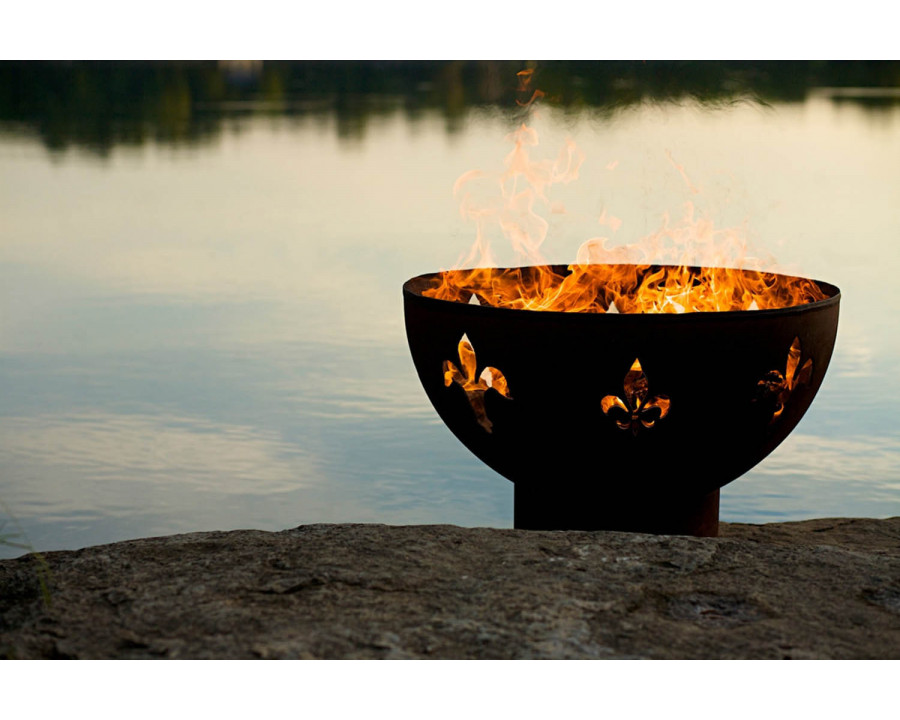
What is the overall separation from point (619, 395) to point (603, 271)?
34.0 inches

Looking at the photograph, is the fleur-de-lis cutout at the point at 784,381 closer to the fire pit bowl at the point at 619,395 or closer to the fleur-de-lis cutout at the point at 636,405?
the fire pit bowl at the point at 619,395

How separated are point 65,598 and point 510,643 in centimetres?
100

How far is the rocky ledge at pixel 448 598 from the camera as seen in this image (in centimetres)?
237

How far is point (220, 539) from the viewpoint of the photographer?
121 inches

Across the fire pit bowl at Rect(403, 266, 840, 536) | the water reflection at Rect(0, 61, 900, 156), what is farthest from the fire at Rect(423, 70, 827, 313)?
the water reflection at Rect(0, 61, 900, 156)

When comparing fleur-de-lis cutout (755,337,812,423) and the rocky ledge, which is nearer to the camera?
the rocky ledge

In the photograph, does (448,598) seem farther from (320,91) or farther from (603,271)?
(320,91)

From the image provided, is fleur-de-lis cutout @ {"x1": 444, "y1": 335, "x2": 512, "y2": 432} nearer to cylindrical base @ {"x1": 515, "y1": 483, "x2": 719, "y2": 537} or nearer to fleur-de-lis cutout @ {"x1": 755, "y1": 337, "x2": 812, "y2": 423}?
cylindrical base @ {"x1": 515, "y1": 483, "x2": 719, "y2": 537}

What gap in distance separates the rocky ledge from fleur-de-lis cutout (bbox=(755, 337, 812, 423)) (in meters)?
0.44

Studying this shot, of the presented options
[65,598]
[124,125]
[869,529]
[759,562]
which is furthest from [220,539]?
[124,125]

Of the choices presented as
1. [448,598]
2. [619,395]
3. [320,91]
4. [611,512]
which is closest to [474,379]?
[619,395]

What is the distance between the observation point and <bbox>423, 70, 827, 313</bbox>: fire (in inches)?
143

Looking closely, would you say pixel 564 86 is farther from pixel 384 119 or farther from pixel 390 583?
pixel 390 583

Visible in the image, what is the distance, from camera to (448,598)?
2.58 m
